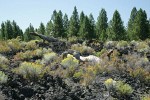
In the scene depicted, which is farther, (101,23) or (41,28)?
(41,28)

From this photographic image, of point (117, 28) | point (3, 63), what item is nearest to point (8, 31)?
point (117, 28)

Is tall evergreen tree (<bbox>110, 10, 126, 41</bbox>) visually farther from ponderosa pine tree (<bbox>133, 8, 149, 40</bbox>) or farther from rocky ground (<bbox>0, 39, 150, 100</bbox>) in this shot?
rocky ground (<bbox>0, 39, 150, 100</bbox>)

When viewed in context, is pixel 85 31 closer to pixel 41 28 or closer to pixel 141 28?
pixel 141 28

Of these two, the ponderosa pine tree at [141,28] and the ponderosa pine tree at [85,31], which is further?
the ponderosa pine tree at [85,31]

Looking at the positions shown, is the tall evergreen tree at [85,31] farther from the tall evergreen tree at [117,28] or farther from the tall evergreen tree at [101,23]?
the tall evergreen tree at [101,23]

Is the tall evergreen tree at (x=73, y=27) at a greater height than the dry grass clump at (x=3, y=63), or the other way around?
the tall evergreen tree at (x=73, y=27)

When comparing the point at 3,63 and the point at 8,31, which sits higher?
the point at 8,31

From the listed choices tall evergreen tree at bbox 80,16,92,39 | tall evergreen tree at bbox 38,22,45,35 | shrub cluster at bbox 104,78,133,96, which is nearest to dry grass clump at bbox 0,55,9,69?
shrub cluster at bbox 104,78,133,96

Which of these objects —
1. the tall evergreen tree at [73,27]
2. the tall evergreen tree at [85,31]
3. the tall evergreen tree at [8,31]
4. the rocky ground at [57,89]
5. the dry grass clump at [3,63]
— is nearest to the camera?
the rocky ground at [57,89]

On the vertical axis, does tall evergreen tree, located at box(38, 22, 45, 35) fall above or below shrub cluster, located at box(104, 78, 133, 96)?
above

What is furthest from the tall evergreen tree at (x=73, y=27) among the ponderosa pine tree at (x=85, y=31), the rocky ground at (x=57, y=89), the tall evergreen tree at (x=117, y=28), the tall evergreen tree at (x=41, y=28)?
the rocky ground at (x=57, y=89)

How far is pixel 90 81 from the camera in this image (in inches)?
513

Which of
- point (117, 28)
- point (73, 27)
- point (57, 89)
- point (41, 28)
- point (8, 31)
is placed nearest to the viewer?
point (57, 89)

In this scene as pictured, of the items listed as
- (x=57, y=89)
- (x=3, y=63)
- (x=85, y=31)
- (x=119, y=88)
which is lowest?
(x=119, y=88)
